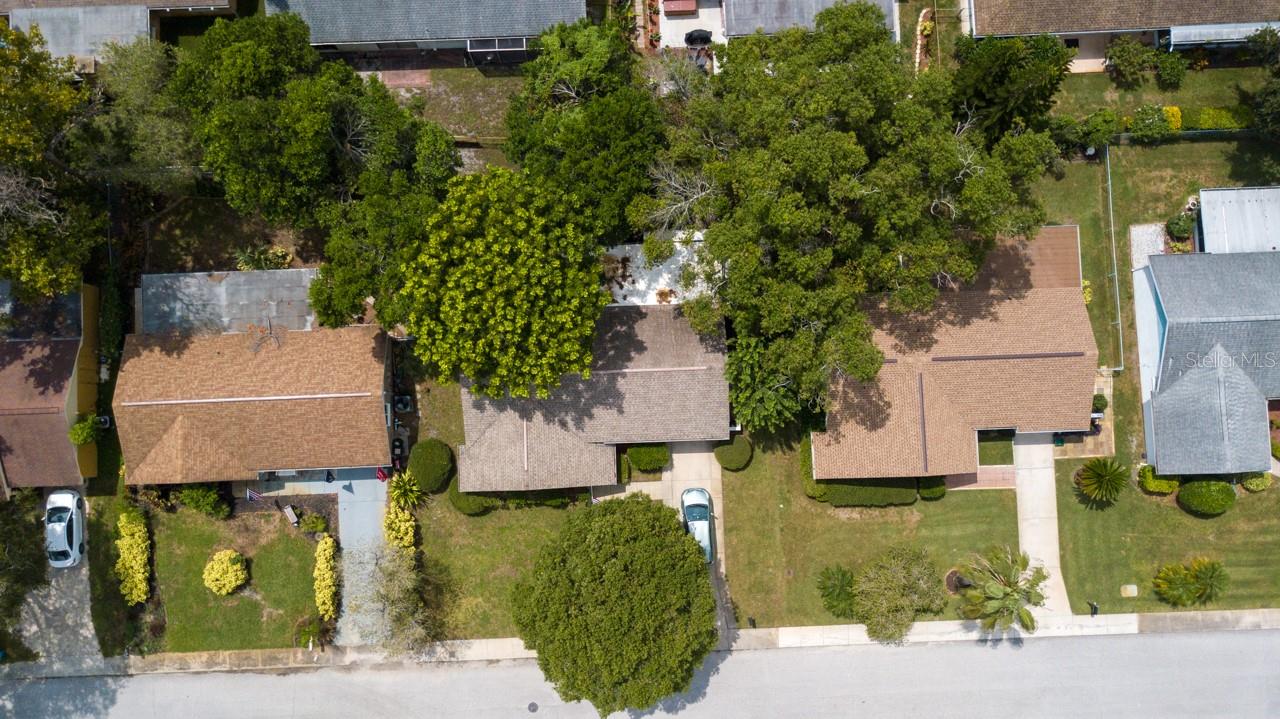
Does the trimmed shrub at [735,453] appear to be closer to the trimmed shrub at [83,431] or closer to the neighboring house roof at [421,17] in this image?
the neighboring house roof at [421,17]

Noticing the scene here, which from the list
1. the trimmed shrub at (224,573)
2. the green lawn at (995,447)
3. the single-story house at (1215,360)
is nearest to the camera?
the single-story house at (1215,360)

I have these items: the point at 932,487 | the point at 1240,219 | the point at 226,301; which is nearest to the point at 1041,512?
the point at 932,487

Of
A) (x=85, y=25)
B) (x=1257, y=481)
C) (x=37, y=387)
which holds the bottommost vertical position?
(x=1257, y=481)

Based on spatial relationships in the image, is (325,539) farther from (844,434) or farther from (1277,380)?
(1277,380)

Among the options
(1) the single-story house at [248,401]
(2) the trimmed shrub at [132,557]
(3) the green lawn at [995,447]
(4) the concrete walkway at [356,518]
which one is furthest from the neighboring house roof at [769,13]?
(2) the trimmed shrub at [132,557]

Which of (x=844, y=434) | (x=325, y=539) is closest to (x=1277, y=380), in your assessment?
(x=844, y=434)

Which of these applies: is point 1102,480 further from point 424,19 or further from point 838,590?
point 424,19

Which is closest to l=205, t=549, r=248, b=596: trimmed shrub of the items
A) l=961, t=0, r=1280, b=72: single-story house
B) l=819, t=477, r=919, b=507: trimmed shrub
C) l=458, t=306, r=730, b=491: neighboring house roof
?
l=458, t=306, r=730, b=491: neighboring house roof
